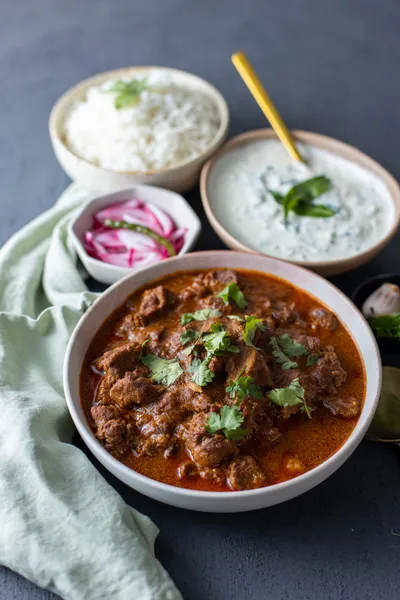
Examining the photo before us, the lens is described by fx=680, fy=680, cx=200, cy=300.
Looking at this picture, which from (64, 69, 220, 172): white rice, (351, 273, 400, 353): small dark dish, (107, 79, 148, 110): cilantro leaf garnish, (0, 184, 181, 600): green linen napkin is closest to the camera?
(0, 184, 181, 600): green linen napkin

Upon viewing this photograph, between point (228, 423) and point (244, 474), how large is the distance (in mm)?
232

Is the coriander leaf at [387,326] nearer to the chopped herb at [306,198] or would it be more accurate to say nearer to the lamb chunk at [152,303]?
the chopped herb at [306,198]

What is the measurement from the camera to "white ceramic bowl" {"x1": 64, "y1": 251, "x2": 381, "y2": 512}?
2.89 metres

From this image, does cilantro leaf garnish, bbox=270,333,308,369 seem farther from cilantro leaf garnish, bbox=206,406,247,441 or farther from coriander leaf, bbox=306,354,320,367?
cilantro leaf garnish, bbox=206,406,247,441

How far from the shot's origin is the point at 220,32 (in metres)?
6.68

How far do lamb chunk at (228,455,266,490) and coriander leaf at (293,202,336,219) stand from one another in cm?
198

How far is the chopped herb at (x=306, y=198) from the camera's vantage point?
446 cm

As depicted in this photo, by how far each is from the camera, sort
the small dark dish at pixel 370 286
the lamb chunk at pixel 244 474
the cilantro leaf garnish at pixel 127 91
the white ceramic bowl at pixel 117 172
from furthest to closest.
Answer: the cilantro leaf garnish at pixel 127 91 → the white ceramic bowl at pixel 117 172 → the small dark dish at pixel 370 286 → the lamb chunk at pixel 244 474

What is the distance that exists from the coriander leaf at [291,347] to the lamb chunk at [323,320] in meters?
0.28

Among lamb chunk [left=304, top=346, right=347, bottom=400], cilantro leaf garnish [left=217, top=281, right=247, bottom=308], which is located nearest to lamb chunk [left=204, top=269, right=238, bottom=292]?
cilantro leaf garnish [left=217, top=281, right=247, bottom=308]

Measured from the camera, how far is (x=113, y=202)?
4578mm

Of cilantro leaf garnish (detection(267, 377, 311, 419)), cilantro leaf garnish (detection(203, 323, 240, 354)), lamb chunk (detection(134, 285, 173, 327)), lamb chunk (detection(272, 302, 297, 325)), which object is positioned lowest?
lamb chunk (detection(272, 302, 297, 325))

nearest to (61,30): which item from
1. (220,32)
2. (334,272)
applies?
(220,32)

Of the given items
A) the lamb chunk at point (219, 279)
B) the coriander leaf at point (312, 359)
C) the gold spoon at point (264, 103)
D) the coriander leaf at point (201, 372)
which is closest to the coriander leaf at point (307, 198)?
the gold spoon at point (264, 103)
